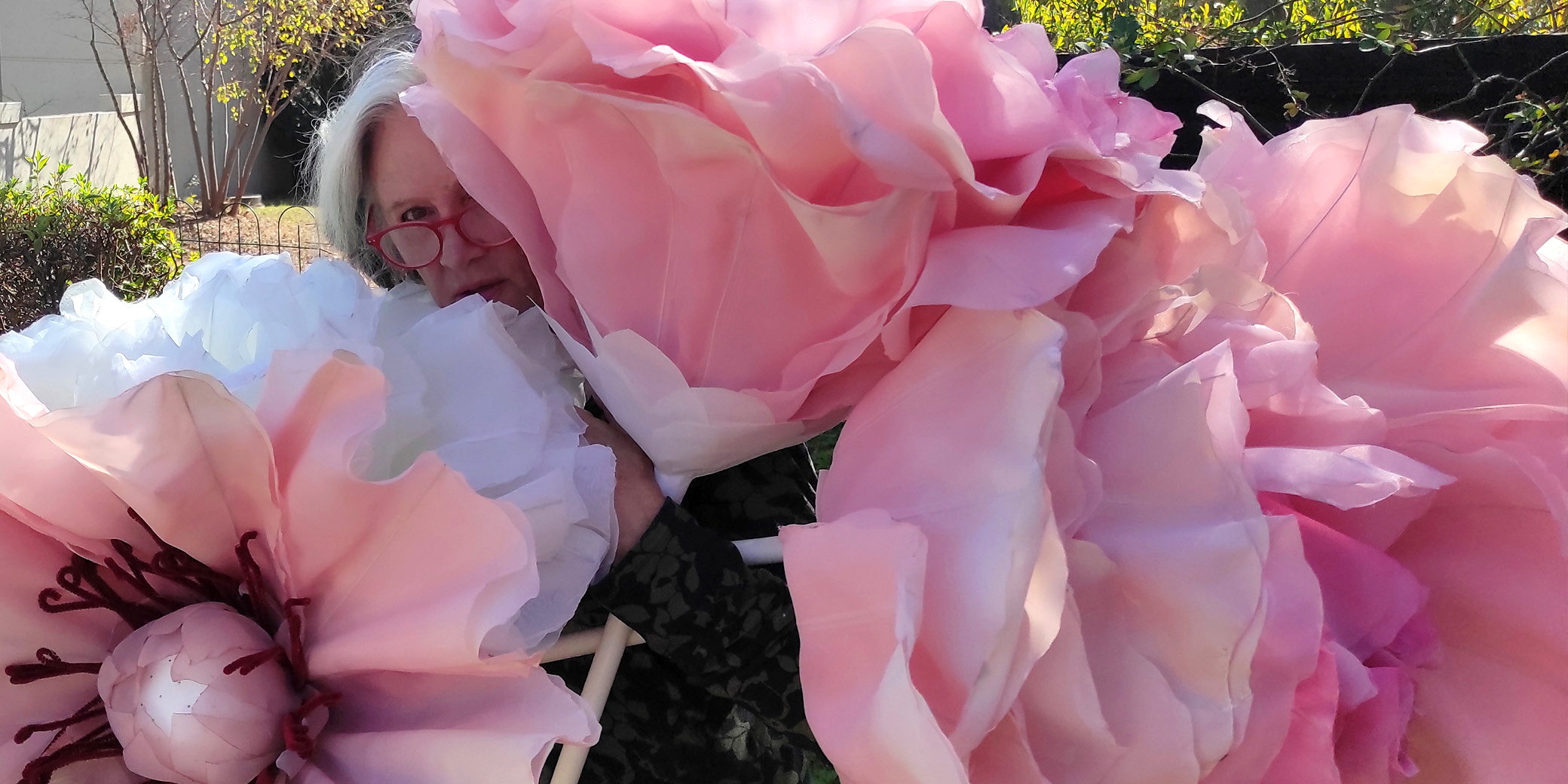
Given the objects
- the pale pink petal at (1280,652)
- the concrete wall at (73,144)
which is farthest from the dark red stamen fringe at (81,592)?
the concrete wall at (73,144)

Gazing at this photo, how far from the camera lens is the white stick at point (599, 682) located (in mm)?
792

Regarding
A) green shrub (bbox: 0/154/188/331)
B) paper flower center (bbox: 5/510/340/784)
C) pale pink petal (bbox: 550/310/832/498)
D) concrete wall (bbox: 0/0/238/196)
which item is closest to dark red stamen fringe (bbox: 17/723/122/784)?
paper flower center (bbox: 5/510/340/784)

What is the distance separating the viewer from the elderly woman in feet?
2.79

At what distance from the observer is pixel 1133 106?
780mm

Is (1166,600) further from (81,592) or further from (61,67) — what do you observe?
(61,67)

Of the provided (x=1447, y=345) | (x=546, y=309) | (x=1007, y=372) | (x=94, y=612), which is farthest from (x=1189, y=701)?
(x=94, y=612)

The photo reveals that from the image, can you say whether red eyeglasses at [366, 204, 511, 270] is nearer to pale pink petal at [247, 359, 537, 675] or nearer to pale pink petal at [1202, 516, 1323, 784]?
pale pink petal at [247, 359, 537, 675]

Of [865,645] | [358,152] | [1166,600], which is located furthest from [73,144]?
[1166,600]

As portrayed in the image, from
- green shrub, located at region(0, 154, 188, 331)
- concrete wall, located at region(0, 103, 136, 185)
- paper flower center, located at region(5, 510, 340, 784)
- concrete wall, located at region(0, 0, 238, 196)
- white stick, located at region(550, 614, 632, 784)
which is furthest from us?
concrete wall, located at region(0, 0, 238, 196)

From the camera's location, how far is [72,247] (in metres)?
4.10

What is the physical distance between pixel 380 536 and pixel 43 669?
25 cm

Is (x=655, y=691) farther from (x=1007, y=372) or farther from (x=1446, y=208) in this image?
(x=1446, y=208)

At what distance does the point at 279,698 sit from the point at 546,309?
33cm

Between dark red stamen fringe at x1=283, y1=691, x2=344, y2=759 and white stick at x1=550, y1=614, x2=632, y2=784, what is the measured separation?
0.17 meters
